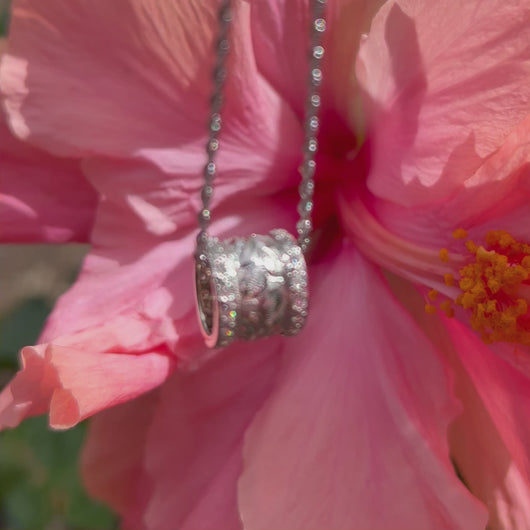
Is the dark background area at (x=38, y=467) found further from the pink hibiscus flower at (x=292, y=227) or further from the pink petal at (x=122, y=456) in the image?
the pink hibiscus flower at (x=292, y=227)

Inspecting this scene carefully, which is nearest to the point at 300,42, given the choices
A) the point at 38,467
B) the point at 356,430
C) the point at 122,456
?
the point at 356,430

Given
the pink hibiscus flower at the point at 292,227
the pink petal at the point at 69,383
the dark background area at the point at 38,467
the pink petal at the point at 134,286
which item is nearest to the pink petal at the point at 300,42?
the pink hibiscus flower at the point at 292,227

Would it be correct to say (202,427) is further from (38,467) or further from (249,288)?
(38,467)

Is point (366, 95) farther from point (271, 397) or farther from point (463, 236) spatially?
point (271, 397)

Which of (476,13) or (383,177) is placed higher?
(476,13)

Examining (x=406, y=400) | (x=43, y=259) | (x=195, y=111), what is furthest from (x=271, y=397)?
(x=43, y=259)

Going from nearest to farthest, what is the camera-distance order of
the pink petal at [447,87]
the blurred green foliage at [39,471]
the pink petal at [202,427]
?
the pink petal at [447,87], the pink petal at [202,427], the blurred green foliage at [39,471]

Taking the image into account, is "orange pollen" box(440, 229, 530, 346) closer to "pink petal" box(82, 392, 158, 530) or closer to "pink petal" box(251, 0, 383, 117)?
"pink petal" box(251, 0, 383, 117)

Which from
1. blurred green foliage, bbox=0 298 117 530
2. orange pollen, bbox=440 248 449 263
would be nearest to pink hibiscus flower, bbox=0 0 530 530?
orange pollen, bbox=440 248 449 263
